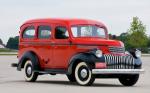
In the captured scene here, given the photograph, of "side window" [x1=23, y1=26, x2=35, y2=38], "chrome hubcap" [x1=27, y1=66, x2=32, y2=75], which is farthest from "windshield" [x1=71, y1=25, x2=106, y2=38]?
"chrome hubcap" [x1=27, y1=66, x2=32, y2=75]

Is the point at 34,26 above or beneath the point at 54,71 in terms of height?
above

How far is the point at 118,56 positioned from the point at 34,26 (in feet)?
11.5

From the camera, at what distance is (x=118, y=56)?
17.9 m

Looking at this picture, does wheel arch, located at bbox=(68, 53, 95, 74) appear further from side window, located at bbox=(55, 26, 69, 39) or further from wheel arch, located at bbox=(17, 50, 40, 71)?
wheel arch, located at bbox=(17, 50, 40, 71)

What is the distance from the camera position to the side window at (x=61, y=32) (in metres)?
18.9

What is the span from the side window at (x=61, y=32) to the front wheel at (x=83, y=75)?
132 centimetres

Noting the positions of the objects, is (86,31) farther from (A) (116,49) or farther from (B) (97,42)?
(A) (116,49)

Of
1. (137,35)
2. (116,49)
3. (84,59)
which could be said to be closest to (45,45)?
(84,59)

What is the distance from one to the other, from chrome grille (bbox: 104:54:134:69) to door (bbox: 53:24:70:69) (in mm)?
1403

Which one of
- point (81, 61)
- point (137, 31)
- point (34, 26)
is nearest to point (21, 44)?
point (34, 26)

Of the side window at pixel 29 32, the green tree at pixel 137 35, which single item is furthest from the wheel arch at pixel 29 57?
the green tree at pixel 137 35

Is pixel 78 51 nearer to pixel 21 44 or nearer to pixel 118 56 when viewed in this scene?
pixel 118 56

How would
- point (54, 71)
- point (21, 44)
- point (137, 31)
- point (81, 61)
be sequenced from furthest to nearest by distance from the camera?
point (137, 31) → point (21, 44) → point (54, 71) → point (81, 61)

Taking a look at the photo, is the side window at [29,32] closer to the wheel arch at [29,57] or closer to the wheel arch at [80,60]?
the wheel arch at [29,57]
